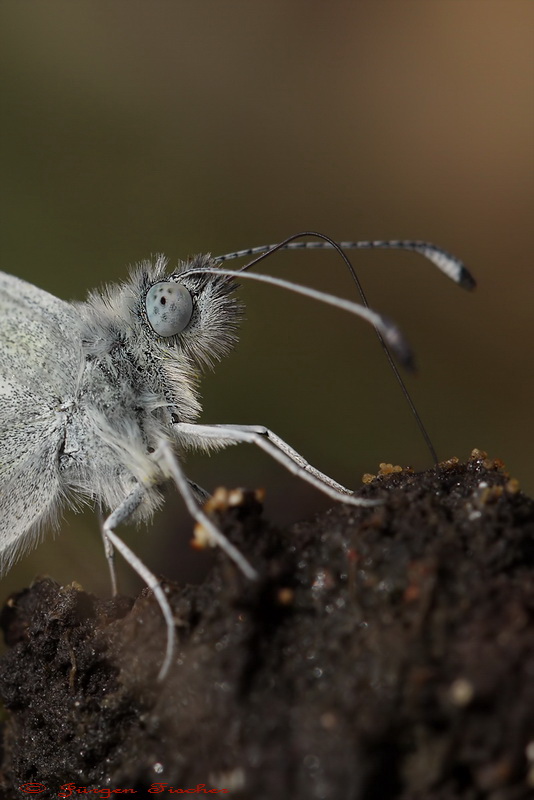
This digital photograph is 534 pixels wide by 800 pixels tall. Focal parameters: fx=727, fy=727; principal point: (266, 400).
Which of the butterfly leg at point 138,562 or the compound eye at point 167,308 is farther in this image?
the compound eye at point 167,308

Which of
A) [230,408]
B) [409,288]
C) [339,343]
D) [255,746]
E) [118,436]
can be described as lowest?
[255,746]

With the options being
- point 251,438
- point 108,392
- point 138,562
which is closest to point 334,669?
point 138,562

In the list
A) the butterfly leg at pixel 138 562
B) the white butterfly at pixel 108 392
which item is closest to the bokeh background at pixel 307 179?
the white butterfly at pixel 108 392

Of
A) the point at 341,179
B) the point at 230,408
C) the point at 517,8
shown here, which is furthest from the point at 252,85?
the point at 230,408

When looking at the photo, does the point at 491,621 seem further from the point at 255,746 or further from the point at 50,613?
the point at 50,613

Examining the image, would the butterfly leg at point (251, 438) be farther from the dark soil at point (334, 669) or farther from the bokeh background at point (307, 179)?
the bokeh background at point (307, 179)

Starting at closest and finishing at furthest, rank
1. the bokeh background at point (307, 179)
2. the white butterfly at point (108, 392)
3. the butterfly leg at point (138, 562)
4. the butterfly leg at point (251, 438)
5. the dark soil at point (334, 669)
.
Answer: the dark soil at point (334, 669) < the butterfly leg at point (138, 562) < the butterfly leg at point (251, 438) < the white butterfly at point (108, 392) < the bokeh background at point (307, 179)

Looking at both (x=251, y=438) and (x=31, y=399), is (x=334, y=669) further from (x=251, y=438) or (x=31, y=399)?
(x=31, y=399)
